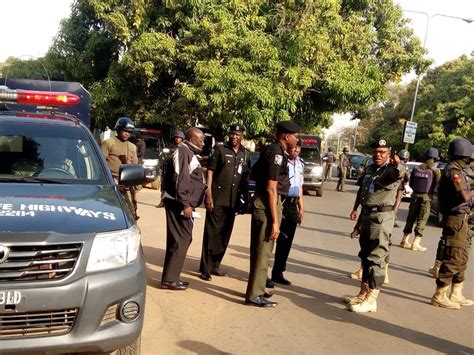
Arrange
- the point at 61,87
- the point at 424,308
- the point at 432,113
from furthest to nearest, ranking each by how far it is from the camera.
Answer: the point at 432,113 < the point at 61,87 < the point at 424,308

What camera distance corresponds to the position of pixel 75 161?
4.12 metres

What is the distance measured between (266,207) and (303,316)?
1130 mm

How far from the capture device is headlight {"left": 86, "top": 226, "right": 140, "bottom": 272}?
298cm

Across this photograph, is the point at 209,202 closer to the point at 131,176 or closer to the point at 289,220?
the point at 289,220

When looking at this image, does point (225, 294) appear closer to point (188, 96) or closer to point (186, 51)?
point (188, 96)

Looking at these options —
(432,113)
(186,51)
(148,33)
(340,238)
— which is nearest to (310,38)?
(186,51)

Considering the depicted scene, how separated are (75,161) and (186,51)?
12.2m

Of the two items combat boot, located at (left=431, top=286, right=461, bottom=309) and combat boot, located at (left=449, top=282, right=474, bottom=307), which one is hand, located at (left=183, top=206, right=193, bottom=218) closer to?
combat boot, located at (left=431, top=286, right=461, bottom=309)

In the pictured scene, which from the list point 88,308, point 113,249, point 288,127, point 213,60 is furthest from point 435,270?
point 213,60

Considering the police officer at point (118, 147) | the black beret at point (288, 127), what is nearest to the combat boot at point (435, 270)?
the black beret at point (288, 127)

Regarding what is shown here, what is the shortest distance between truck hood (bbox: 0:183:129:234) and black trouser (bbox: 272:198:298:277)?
2.84 meters

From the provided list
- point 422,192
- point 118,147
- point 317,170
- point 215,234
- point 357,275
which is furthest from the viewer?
point 317,170

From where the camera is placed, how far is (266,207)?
4934mm

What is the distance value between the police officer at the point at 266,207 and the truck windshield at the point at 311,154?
1352 cm
